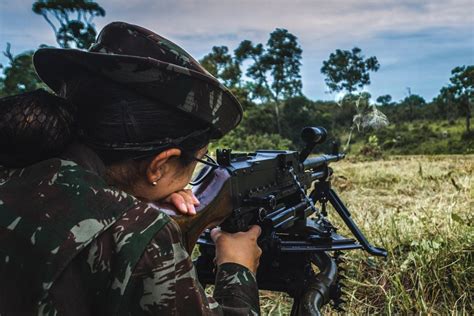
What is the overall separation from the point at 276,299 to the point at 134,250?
2.16 m

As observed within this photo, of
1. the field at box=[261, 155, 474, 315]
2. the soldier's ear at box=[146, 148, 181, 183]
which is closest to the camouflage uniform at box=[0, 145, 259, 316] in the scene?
the soldier's ear at box=[146, 148, 181, 183]

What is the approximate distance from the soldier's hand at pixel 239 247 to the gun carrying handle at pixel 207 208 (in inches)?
2.6

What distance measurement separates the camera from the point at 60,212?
1.09 m

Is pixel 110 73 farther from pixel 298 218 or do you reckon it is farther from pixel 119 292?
pixel 298 218

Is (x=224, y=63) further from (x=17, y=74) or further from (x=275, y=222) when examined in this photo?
(x=275, y=222)

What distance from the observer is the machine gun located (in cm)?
182

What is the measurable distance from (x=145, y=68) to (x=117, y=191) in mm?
352

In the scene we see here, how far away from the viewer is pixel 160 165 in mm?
1400

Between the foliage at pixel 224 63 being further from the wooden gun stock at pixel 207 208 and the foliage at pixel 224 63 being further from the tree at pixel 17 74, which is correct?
the wooden gun stock at pixel 207 208

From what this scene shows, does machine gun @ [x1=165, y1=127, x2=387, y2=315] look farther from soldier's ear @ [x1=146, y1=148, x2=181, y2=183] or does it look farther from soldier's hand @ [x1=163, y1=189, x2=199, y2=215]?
soldier's ear @ [x1=146, y1=148, x2=181, y2=183]

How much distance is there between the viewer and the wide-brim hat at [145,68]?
127 centimetres

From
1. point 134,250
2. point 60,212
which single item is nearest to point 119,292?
point 134,250

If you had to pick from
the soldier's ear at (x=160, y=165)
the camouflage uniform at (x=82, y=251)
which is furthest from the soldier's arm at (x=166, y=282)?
the soldier's ear at (x=160, y=165)

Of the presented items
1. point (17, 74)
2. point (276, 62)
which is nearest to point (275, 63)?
point (276, 62)
